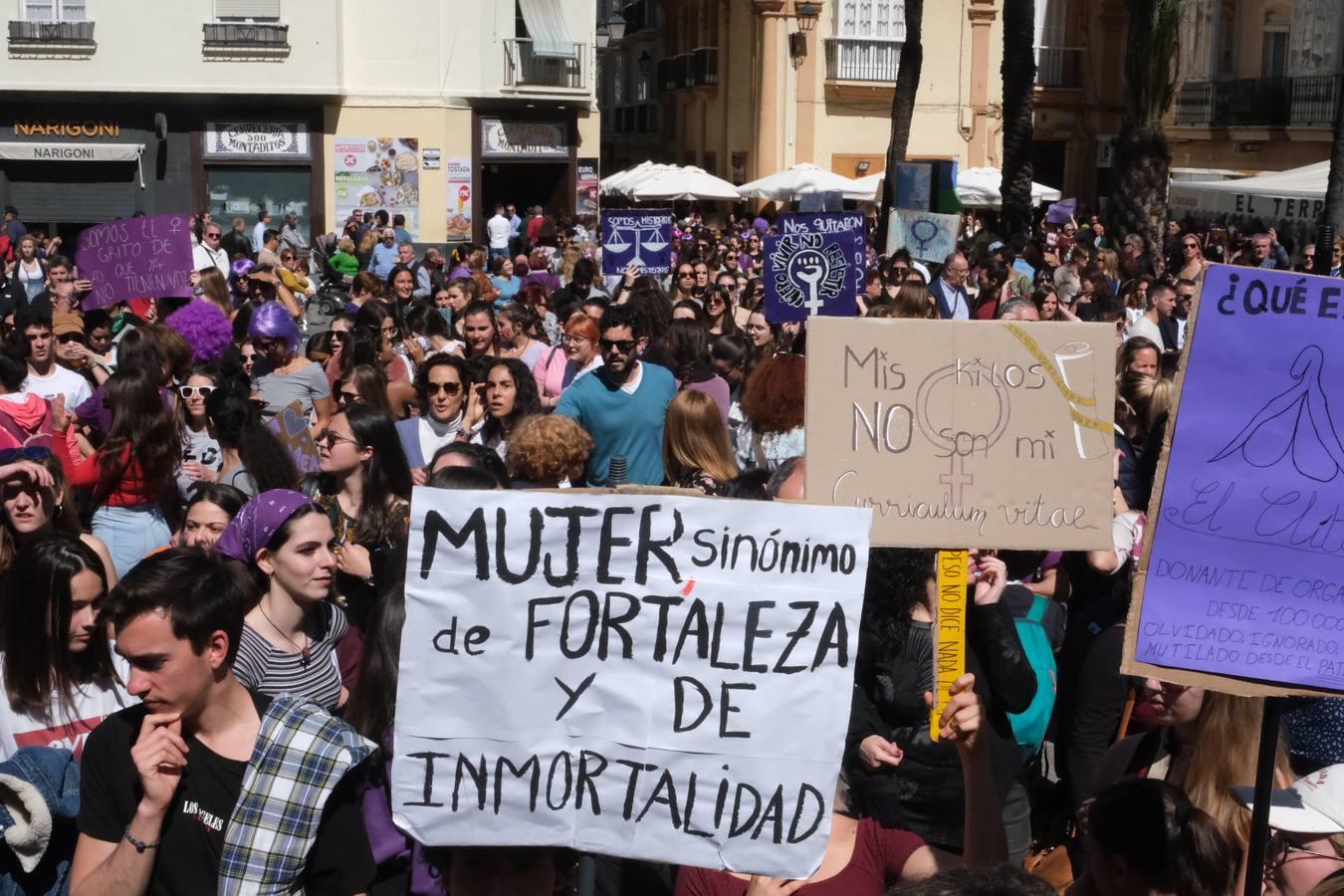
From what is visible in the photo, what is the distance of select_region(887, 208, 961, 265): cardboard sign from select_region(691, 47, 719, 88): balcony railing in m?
28.9

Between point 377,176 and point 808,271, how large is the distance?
72.9ft

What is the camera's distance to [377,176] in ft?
104

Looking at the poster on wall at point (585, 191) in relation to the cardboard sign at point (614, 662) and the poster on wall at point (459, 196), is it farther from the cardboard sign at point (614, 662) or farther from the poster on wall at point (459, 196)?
the cardboard sign at point (614, 662)

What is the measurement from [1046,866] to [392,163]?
28.9 metres

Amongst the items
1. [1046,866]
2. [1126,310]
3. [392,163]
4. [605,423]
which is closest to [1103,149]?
[392,163]

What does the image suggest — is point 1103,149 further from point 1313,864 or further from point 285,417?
point 1313,864

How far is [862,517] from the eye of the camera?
3367 millimetres

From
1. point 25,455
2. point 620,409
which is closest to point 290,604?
point 25,455

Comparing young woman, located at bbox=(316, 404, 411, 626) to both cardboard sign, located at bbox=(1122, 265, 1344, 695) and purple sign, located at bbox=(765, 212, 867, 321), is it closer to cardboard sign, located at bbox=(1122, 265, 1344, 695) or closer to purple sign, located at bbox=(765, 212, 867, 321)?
cardboard sign, located at bbox=(1122, 265, 1344, 695)

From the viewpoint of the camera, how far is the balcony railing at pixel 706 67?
4275cm

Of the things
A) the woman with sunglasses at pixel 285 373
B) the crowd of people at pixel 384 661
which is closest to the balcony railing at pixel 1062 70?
the crowd of people at pixel 384 661

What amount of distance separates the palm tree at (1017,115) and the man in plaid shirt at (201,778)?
19.5m

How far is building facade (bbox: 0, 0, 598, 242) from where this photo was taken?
100 ft

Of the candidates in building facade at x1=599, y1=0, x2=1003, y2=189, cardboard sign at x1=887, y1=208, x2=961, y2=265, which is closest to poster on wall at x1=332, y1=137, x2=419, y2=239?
building facade at x1=599, y1=0, x2=1003, y2=189
